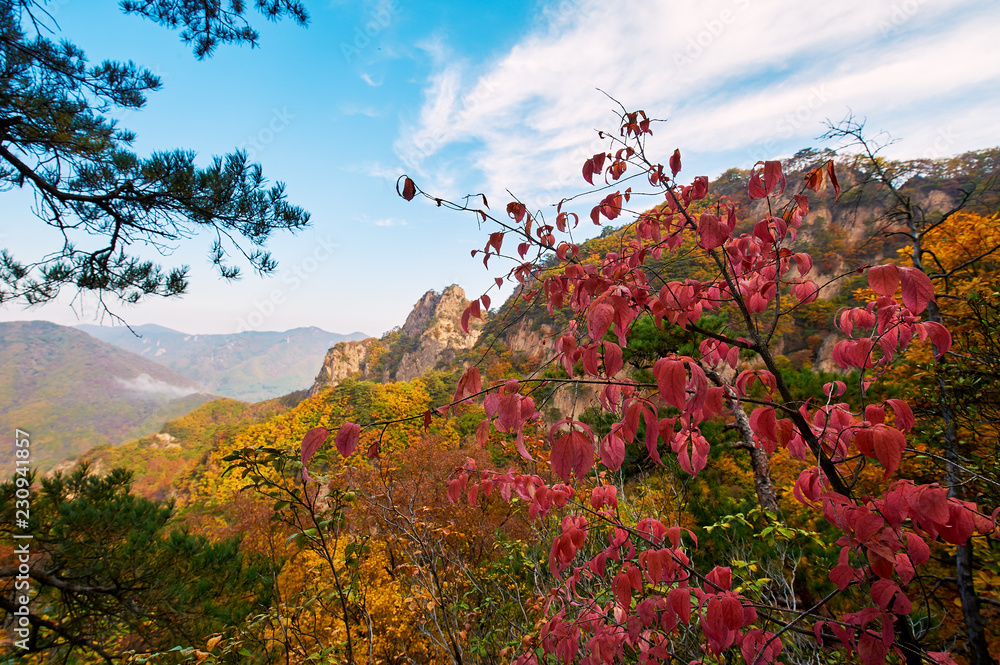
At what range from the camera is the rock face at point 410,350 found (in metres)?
46.0

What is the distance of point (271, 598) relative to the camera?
3.10 m

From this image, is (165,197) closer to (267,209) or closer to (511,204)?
(267,209)

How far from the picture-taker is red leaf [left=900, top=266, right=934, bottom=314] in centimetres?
101

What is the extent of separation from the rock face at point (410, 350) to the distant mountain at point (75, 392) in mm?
45590

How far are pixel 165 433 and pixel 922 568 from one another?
5881 centimetres

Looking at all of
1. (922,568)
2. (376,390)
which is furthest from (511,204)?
(376,390)

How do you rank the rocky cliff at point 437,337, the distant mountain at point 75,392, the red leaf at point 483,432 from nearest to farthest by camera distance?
the red leaf at point 483,432, the rocky cliff at point 437,337, the distant mountain at point 75,392

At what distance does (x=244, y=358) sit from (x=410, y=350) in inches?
6685

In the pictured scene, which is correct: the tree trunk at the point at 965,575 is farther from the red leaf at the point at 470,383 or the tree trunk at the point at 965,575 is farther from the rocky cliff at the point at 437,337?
the rocky cliff at the point at 437,337

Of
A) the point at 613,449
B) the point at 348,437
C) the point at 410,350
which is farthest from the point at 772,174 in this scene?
the point at 410,350

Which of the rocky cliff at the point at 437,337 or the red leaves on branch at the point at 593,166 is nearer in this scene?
the red leaves on branch at the point at 593,166

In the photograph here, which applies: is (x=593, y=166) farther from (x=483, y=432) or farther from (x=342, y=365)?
(x=342, y=365)

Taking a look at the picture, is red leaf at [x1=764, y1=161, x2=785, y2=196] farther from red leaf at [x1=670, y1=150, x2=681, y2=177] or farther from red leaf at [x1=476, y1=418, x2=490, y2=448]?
red leaf at [x1=476, y1=418, x2=490, y2=448]
